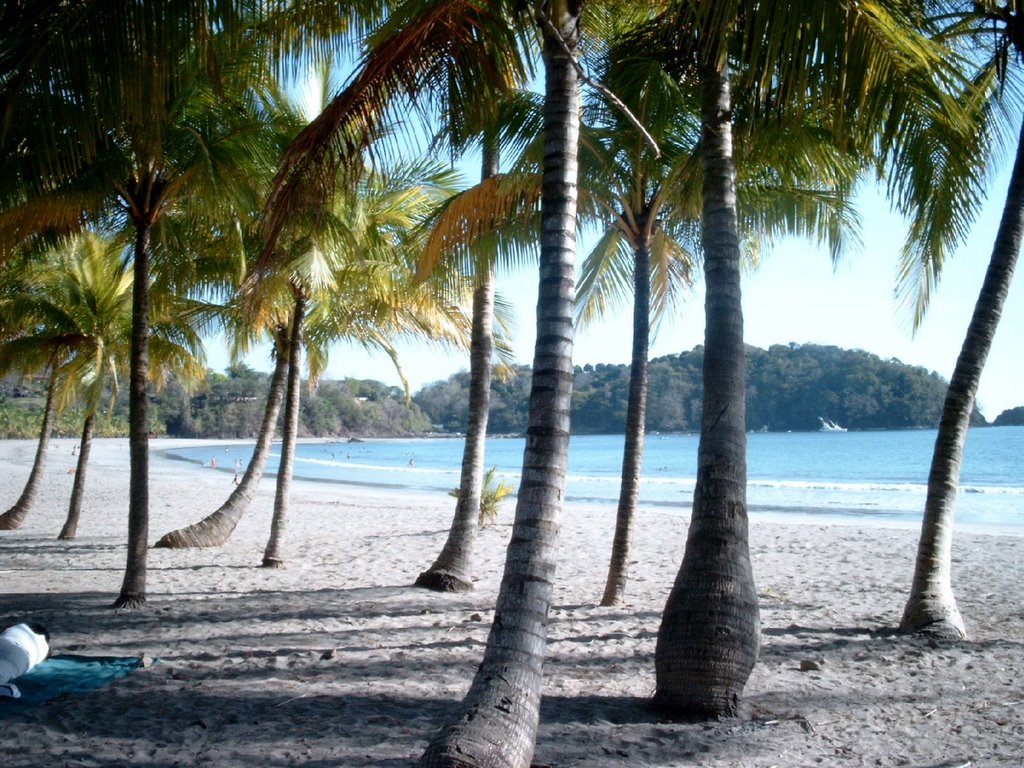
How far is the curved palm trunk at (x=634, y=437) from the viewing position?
742cm

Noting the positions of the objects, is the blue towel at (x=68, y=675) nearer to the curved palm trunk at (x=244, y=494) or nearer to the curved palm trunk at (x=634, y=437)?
the curved palm trunk at (x=634, y=437)

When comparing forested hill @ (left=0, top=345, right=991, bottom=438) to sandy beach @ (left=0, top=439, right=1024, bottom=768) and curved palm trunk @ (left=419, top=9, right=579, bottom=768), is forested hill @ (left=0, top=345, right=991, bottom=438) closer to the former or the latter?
sandy beach @ (left=0, top=439, right=1024, bottom=768)

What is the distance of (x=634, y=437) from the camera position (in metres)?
7.39

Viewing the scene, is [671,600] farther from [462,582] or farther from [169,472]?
[169,472]

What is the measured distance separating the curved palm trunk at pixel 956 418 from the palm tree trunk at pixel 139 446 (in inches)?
248

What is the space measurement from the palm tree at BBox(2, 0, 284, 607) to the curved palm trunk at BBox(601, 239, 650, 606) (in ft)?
11.9

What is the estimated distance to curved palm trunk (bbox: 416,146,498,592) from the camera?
8477 mm

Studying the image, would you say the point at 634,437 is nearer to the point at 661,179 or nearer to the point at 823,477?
the point at 661,179

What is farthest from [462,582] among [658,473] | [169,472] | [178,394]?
[178,394]

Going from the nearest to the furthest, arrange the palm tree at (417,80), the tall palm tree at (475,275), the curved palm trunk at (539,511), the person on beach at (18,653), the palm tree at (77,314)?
the curved palm trunk at (539,511)
the palm tree at (417,80)
the person on beach at (18,653)
the tall palm tree at (475,275)
the palm tree at (77,314)

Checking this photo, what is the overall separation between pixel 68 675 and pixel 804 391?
70142mm

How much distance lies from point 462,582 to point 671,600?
4.29 m

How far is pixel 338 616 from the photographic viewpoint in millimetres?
7113

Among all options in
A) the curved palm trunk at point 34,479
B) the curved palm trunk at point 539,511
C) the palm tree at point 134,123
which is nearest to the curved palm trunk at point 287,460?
the palm tree at point 134,123
